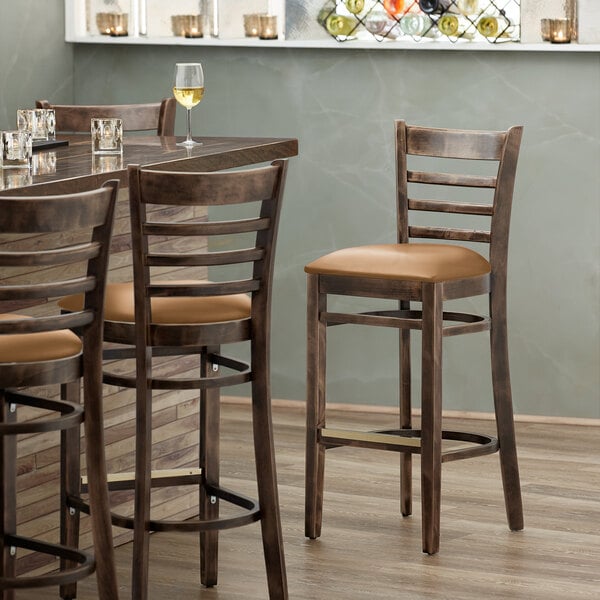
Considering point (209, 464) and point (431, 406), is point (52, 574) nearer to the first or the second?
point (209, 464)

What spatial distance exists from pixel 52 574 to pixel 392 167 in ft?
9.11

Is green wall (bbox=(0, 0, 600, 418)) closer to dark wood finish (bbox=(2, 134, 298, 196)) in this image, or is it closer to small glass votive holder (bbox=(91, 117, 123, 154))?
dark wood finish (bbox=(2, 134, 298, 196))

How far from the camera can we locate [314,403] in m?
3.65

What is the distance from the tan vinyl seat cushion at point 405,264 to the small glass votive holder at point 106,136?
60 centimetres

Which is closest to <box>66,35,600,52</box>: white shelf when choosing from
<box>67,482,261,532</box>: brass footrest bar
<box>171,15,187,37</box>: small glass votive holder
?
<box>171,15,187,37</box>: small glass votive holder

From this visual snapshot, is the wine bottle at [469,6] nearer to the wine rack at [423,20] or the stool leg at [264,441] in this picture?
the wine rack at [423,20]

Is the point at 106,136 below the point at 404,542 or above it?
above

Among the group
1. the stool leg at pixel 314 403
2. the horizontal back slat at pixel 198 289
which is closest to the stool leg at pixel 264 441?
the horizontal back slat at pixel 198 289

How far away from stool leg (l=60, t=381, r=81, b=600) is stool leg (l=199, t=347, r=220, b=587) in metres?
0.31

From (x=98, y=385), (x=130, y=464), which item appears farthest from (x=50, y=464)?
(x=98, y=385)

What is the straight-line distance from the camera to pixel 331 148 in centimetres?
523

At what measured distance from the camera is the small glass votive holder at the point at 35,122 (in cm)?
365

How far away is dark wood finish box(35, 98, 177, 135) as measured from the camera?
4.25 m

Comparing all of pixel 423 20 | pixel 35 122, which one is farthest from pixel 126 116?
pixel 423 20
